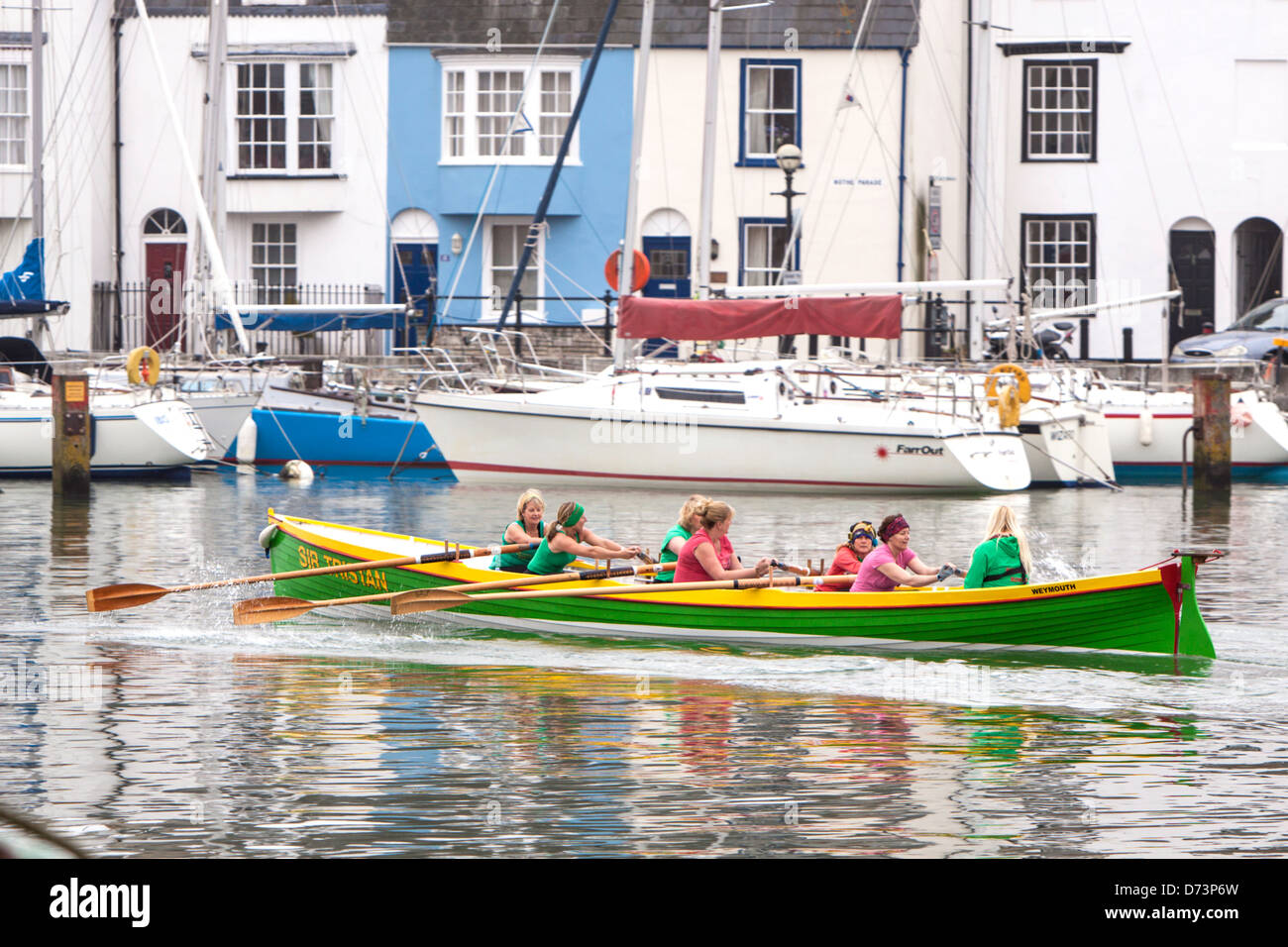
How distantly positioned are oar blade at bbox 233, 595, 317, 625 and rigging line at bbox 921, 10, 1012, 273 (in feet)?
89.1

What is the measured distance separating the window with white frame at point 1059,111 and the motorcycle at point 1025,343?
19.1 feet

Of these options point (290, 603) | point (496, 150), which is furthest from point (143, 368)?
point (290, 603)

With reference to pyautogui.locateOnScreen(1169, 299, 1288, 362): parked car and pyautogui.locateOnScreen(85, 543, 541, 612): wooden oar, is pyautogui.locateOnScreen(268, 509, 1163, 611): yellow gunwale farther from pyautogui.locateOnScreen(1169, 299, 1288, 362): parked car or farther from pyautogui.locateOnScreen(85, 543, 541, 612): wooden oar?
pyautogui.locateOnScreen(1169, 299, 1288, 362): parked car

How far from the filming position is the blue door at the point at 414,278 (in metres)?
37.8

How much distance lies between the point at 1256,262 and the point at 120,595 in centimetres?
3231

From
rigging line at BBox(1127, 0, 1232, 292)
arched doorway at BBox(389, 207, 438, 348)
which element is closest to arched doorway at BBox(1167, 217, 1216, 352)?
rigging line at BBox(1127, 0, 1232, 292)

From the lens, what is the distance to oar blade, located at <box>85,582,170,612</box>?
15.5m

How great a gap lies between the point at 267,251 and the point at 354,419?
985cm

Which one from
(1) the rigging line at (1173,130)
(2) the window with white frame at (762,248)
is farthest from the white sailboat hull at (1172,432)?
(1) the rigging line at (1173,130)

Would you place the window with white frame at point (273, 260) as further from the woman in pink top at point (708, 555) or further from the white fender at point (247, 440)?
the woman in pink top at point (708, 555)

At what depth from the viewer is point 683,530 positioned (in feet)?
49.3

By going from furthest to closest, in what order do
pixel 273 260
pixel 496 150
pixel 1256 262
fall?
pixel 1256 262 < pixel 273 260 < pixel 496 150

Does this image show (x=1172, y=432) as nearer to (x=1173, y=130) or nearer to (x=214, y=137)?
(x=1173, y=130)

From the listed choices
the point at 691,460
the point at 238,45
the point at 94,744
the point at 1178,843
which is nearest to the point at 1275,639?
the point at 1178,843
